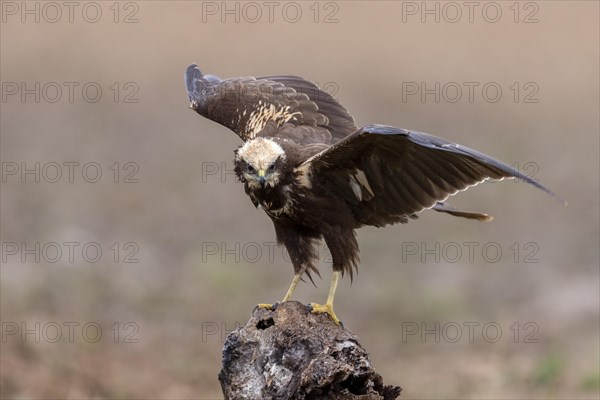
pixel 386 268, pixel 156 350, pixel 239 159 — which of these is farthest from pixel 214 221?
pixel 239 159

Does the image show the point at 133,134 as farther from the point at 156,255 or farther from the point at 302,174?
the point at 302,174

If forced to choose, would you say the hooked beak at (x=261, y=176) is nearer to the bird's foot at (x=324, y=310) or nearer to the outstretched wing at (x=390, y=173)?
the outstretched wing at (x=390, y=173)

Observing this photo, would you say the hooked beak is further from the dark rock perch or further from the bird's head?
the dark rock perch

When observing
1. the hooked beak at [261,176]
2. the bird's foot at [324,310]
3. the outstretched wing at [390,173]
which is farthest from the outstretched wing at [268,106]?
the bird's foot at [324,310]

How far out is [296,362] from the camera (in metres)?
7.53

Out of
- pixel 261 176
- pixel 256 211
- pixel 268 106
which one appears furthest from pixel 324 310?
pixel 256 211

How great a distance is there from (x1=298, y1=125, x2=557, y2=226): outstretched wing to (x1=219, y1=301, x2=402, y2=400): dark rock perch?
129 centimetres

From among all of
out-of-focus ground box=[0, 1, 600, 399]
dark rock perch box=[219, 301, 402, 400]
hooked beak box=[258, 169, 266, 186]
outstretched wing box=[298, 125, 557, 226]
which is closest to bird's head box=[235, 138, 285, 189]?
hooked beak box=[258, 169, 266, 186]

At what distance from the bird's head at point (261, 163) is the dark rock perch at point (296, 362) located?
118cm

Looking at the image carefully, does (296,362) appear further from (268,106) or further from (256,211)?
(256,211)

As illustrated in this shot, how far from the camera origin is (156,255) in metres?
16.5

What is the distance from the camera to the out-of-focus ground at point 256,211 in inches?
530

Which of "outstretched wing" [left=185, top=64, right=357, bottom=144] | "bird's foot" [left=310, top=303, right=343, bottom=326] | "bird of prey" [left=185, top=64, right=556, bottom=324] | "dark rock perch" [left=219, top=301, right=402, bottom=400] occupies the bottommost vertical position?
"dark rock perch" [left=219, top=301, right=402, bottom=400]

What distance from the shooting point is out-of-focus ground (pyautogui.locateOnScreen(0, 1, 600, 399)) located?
13461 mm
